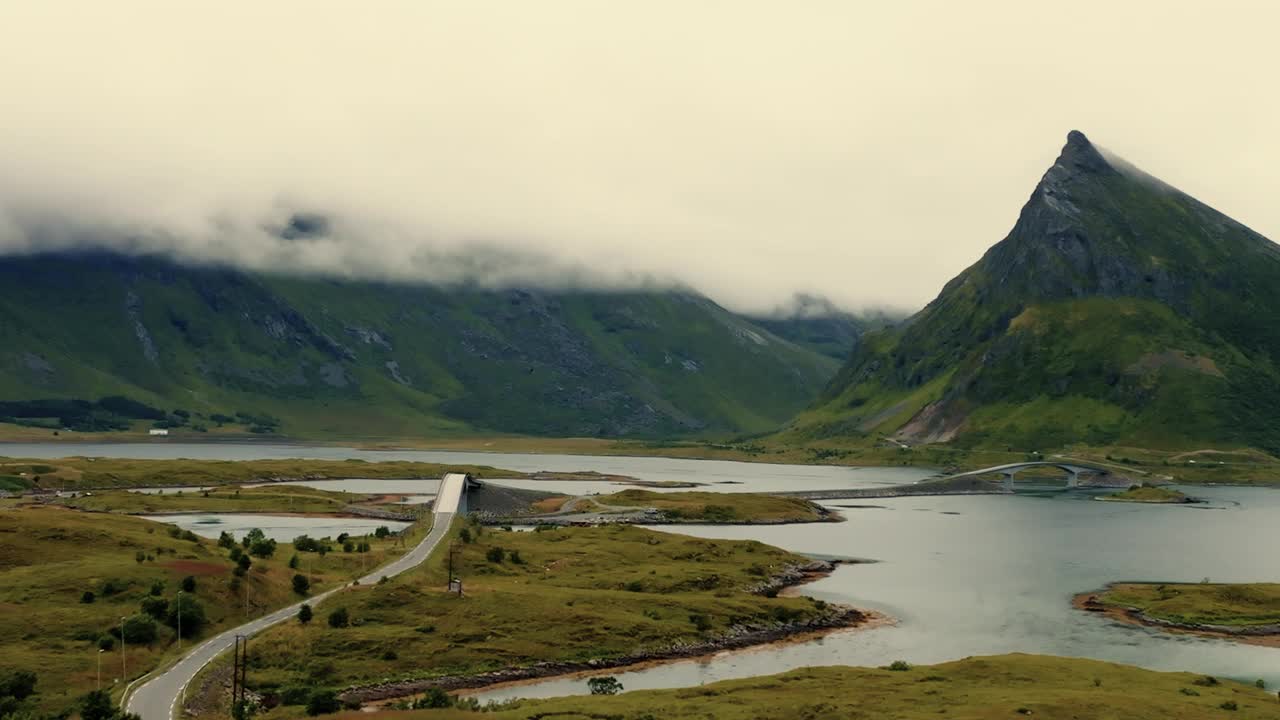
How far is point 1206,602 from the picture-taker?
147750 millimetres

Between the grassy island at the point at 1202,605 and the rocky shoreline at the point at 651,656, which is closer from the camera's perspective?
the rocky shoreline at the point at 651,656

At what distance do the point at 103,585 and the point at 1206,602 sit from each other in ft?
435

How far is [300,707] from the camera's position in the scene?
8994 cm

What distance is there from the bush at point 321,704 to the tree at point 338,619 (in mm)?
22801

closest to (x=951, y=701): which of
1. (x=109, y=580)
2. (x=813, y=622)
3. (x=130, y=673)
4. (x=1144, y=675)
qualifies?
(x=1144, y=675)

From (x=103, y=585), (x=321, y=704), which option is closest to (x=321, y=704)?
(x=321, y=704)

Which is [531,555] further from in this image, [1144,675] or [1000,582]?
[1144,675]

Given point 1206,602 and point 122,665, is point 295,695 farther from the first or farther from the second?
point 1206,602

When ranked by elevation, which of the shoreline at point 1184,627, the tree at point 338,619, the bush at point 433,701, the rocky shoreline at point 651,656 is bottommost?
the shoreline at point 1184,627

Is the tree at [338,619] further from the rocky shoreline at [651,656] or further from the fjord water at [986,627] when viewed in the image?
the fjord water at [986,627]

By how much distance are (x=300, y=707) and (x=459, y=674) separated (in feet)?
64.1

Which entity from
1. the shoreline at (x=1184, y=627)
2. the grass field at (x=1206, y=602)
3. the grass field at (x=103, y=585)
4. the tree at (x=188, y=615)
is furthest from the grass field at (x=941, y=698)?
the grass field at (x=1206, y=602)

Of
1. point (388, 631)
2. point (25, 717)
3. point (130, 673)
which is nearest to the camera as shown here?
→ point (25, 717)

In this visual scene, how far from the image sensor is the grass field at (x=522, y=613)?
350ft
